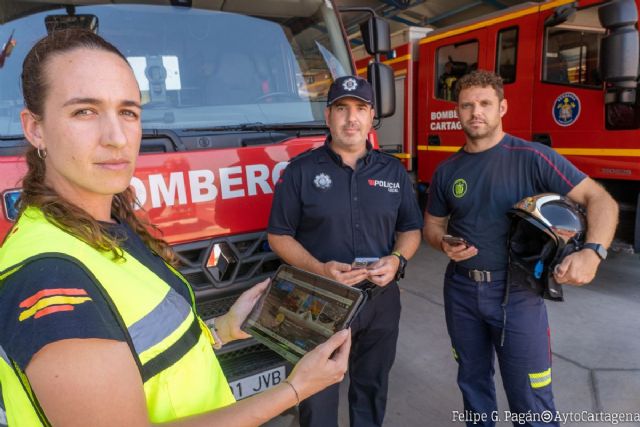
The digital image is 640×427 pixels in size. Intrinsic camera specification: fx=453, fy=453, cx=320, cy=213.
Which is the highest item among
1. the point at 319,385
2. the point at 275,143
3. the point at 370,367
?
the point at 275,143

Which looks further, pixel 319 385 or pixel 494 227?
pixel 494 227

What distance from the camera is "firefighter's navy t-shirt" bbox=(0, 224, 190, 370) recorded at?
0.62m

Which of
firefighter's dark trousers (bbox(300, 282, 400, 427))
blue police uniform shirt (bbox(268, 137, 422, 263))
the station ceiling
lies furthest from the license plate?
the station ceiling

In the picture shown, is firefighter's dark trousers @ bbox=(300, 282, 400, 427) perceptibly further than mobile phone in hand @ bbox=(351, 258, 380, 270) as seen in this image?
Yes

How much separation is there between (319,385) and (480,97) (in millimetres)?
1579

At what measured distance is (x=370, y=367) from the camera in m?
2.19

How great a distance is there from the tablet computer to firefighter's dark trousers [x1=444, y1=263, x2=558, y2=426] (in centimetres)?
104

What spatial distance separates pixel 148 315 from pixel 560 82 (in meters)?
4.61

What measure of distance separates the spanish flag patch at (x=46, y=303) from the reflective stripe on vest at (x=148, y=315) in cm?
5

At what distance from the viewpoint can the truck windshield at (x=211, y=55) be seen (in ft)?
6.34

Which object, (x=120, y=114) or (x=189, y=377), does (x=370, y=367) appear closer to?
(x=189, y=377)

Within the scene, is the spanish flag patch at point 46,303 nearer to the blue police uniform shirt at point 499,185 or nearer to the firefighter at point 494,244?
the firefighter at point 494,244

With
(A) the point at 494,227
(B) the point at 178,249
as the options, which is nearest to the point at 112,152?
(B) the point at 178,249

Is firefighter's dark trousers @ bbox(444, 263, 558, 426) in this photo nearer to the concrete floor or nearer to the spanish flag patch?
the concrete floor
